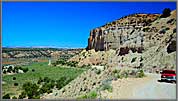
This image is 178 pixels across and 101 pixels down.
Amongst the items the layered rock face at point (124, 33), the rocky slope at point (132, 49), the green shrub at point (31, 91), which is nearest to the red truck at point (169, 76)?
the rocky slope at point (132, 49)

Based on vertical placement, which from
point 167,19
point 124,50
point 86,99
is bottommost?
point 86,99

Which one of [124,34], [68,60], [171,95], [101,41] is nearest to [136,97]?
[171,95]

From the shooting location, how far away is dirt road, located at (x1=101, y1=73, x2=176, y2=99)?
A: 25.9 feet

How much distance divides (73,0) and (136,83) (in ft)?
11.1

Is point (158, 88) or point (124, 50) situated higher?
point (124, 50)

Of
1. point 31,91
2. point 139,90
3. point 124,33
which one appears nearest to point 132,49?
point 124,33

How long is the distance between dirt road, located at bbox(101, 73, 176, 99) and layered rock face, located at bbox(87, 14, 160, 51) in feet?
45.6

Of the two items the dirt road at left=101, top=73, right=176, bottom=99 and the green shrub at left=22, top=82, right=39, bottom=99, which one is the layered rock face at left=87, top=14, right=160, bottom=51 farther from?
the dirt road at left=101, top=73, right=176, bottom=99

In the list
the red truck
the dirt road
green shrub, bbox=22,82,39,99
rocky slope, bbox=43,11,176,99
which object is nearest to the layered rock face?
rocky slope, bbox=43,11,176,99

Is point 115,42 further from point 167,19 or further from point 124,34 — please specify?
point 167,19

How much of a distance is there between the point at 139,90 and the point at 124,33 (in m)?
22.5

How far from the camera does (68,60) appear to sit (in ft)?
121

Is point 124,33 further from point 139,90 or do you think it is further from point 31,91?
Result: point 139,90

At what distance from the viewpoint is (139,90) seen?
340 inches
